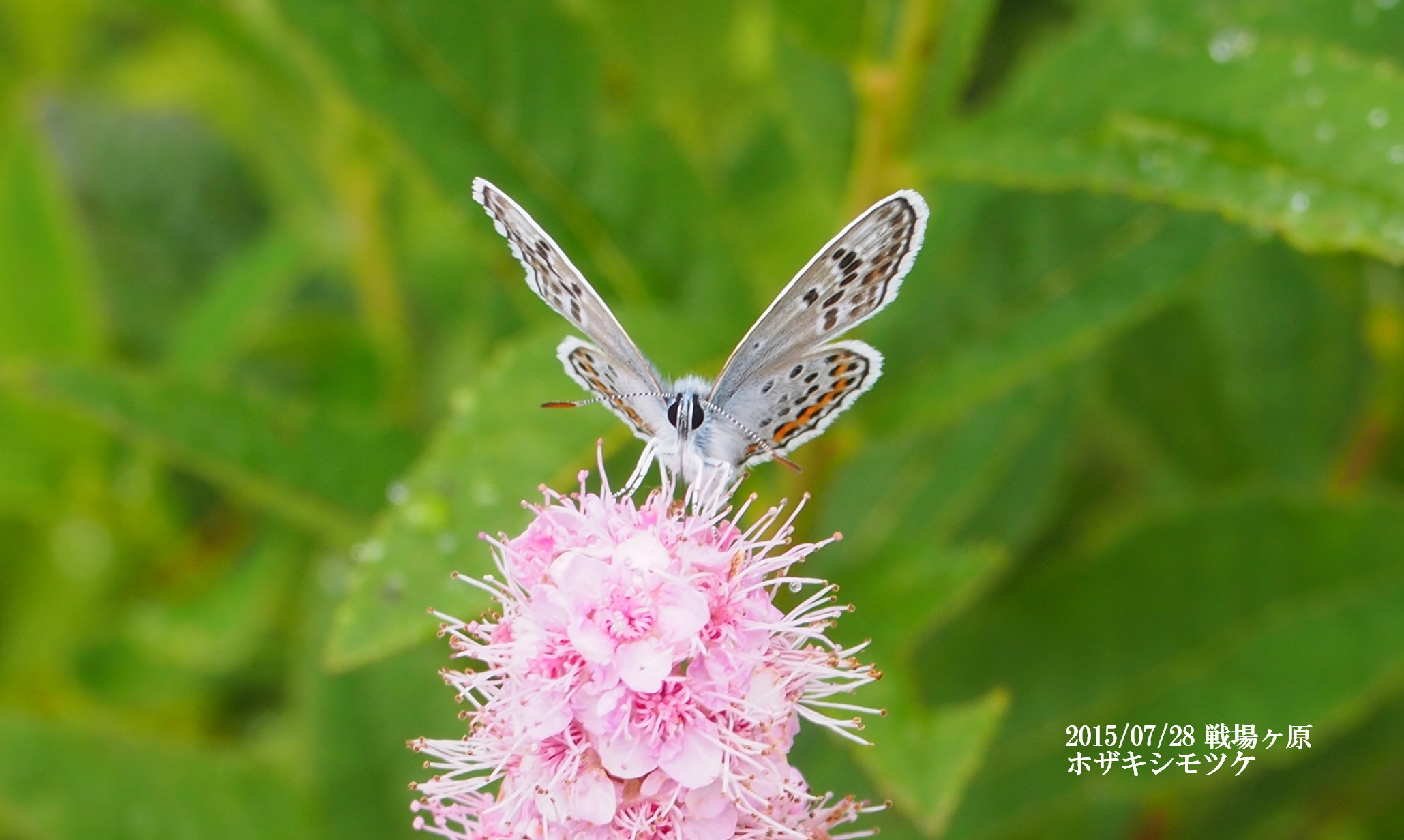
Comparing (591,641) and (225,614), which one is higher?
(225,614)

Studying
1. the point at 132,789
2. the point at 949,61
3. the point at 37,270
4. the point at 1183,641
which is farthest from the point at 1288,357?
the point at 37,270

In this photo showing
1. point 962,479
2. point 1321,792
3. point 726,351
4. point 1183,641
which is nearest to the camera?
point 726,351

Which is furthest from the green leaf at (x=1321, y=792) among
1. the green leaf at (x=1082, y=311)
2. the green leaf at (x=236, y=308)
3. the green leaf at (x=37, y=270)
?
the green leaf at (x=37, y=270)

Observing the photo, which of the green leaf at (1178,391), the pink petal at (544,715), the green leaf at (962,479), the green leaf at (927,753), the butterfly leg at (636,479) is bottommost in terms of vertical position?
the pink petal at (544,715)

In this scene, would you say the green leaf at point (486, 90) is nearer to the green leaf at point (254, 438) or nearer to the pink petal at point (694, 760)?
the green leaf at point (254, 438)

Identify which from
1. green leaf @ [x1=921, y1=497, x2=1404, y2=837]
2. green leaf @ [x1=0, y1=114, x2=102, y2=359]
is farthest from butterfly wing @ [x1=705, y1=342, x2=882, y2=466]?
green leaf @ [x1=0, y1=114, x2=102, y2=359]

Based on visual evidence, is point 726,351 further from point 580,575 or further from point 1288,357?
point 1288,357
